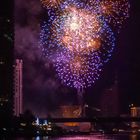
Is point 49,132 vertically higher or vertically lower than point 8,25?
lower

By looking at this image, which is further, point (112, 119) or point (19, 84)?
point (19, 84)

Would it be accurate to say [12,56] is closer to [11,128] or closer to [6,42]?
[6,42]

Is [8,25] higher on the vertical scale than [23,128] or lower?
higher

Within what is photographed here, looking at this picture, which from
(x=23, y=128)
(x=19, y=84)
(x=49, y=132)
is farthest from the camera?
(x=19, y=84)

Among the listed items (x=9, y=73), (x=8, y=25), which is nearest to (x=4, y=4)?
(x=8, y=25)

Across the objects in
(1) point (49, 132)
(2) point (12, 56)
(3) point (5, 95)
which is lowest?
(1) point (49, 132)

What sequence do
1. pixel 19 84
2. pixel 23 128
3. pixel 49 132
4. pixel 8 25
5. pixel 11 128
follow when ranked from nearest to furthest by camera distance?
pixel 11 128 → pixel 23 128 → pixel 8 25 → pixel 49 132 → pixel 19 84

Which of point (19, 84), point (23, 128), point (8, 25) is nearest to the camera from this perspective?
point (23, 128)

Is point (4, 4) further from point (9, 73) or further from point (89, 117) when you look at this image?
point (89, 117)

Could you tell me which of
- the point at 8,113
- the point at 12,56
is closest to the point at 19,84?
the point at 12,56
